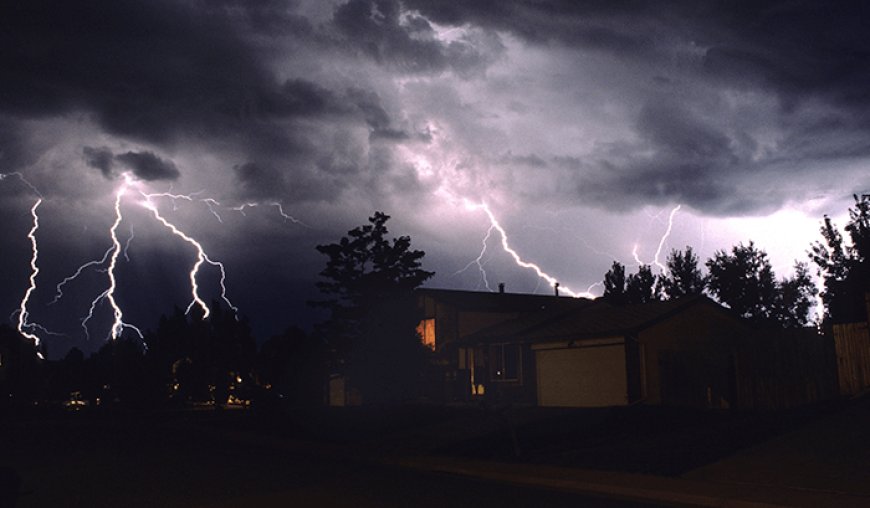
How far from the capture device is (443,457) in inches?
822

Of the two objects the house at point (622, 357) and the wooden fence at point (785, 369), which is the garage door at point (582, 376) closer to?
the house at point (622, 357)

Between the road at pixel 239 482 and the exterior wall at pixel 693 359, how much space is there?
459 inches

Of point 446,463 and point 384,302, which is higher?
point 384,302

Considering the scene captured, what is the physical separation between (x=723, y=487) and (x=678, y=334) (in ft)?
66.2

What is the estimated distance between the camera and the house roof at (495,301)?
4641 centimetres

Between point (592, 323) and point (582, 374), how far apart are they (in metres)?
2.26

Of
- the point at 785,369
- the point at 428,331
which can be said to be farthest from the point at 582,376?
the point at 428,331

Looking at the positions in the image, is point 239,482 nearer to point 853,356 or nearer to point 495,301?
point 853,356

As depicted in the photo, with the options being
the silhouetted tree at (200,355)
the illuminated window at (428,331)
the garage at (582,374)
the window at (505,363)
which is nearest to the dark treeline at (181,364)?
the silhouetted tree at (200,355)

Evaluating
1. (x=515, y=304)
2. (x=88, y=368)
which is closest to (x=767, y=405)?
(x=515, y=304)

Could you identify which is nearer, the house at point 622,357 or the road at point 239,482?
the road at point 239,482

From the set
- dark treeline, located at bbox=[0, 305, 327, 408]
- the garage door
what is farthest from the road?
dark treeline, located at bbox=[0, 305, 327, 408]

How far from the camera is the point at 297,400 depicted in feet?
174

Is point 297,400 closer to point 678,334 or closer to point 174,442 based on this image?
point 174,442
